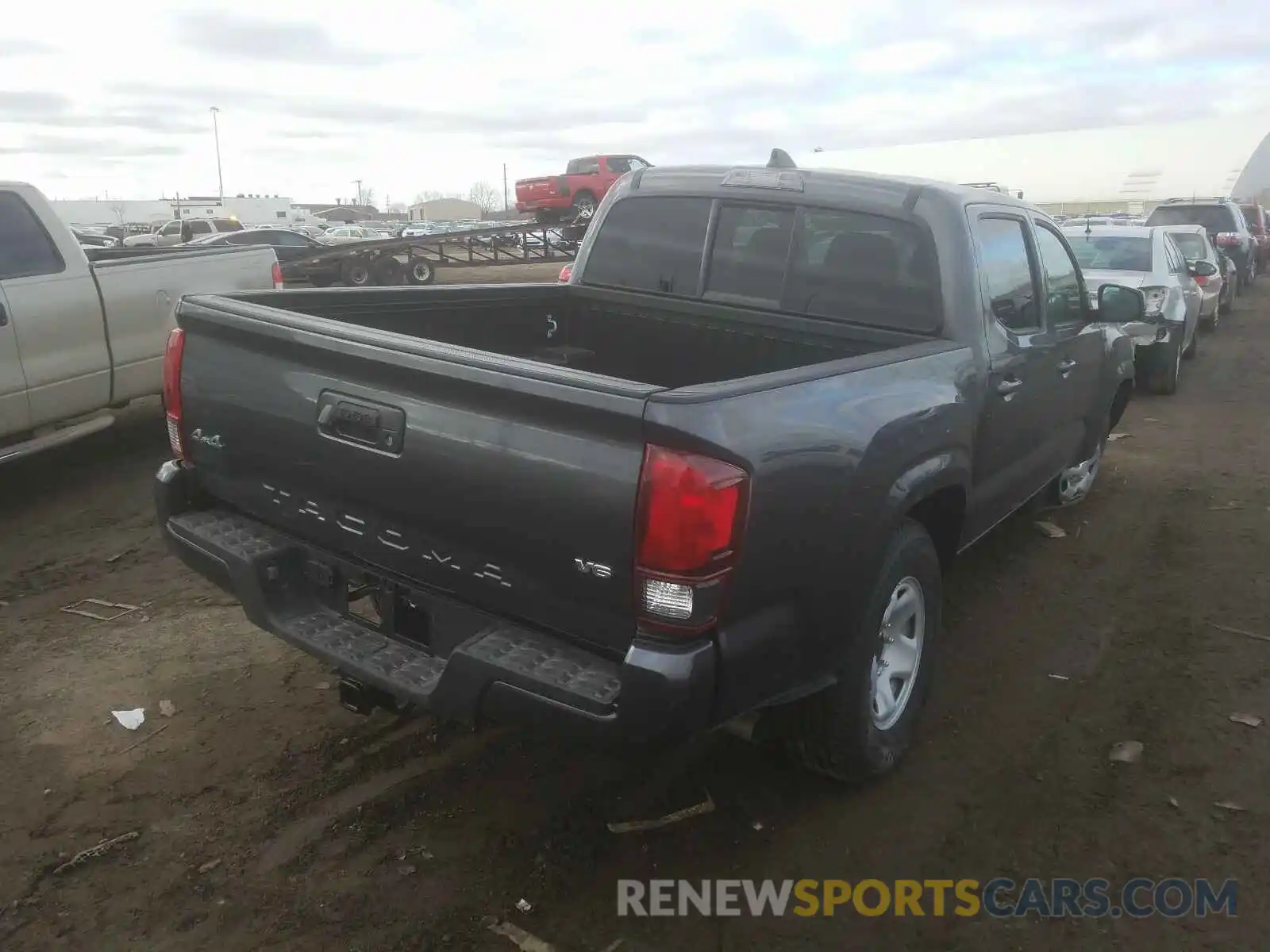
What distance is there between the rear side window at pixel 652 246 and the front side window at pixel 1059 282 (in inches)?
63.9

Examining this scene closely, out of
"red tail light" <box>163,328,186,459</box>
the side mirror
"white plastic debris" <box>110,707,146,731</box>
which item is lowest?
"white plastic debris" <box>110,707,146,731</box>

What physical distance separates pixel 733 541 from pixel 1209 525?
5.05 m

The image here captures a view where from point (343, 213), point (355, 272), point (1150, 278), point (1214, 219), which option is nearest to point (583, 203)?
point (355, 272)

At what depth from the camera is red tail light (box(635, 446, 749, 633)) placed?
2.38 meters

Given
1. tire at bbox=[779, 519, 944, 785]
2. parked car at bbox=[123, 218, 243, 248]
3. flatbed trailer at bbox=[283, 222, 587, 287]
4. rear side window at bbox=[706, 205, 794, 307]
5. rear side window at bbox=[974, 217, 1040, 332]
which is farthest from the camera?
parked car at bbox=[123, 218, 243, 248]

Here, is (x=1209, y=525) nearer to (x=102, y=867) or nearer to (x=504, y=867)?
(x=504, y=867)

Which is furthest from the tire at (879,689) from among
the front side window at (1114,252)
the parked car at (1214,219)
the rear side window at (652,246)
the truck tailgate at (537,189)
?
the truck tailgate at (537,189)

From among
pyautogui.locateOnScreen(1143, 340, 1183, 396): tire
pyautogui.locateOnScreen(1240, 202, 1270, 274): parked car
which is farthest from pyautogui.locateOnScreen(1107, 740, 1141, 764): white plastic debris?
pyautogui.locateOnScreen(1240, 202, 1270, 274): parked car

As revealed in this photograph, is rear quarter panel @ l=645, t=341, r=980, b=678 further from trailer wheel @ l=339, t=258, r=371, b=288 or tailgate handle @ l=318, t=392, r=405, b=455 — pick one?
trailer wheel @ l=339, t=258, r=371, b=288

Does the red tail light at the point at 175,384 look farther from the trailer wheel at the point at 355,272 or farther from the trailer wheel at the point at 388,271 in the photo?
the trailer wheel at the point at 388,271

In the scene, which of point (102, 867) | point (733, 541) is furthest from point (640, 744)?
point (102, 867)

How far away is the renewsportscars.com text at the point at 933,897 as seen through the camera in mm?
Answer: 2900

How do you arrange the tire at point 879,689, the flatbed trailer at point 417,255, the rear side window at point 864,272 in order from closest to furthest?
the tire at point 879,689 → the rear side window at point 864,272 → the flatbed trailer at point 417,255

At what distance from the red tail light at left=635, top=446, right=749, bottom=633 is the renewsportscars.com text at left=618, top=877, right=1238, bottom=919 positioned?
962 mm
